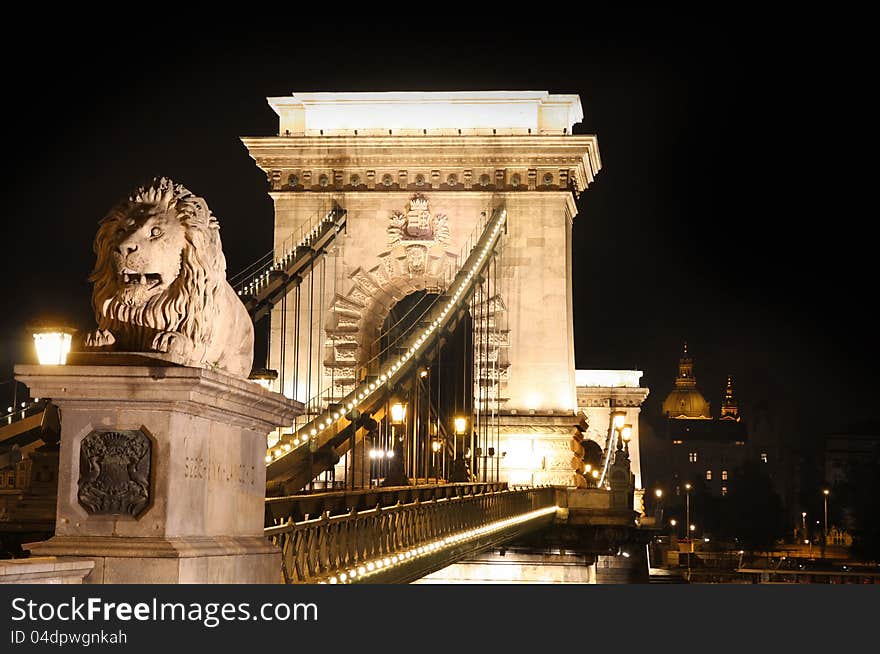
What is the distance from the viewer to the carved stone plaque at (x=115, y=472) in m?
8.66

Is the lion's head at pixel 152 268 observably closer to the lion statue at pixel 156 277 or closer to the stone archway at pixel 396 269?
the lion statue at pixel 156 277

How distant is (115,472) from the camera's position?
870 cm

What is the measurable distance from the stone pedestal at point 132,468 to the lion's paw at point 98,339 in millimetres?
148

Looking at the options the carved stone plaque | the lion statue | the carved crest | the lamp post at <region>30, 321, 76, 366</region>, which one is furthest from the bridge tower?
the carved stone plaque

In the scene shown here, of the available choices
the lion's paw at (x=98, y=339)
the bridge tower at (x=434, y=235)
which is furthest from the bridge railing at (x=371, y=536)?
the bridge tower at (x=434, y=235)

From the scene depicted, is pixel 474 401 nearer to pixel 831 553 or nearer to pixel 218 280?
pixel 218 280

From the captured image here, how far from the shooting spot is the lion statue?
9.10m

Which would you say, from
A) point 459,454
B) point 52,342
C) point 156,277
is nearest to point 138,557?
point 156,277

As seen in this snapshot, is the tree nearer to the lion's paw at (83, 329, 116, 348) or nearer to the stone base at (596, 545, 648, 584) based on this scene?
the stone base at (596, 545, 648, 584)

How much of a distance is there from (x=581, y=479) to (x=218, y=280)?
1670 inches

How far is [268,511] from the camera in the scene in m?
14.8

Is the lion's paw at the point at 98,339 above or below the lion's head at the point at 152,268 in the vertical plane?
below

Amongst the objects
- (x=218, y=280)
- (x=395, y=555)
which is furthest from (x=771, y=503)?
(x=218, y=280)

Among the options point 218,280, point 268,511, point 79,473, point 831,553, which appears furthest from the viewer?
point 831,553
